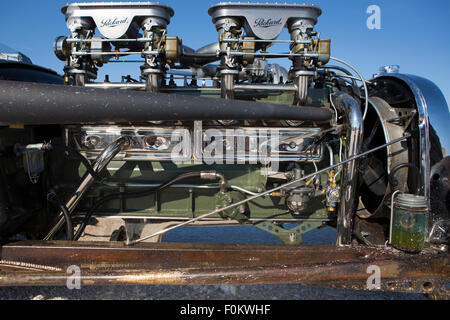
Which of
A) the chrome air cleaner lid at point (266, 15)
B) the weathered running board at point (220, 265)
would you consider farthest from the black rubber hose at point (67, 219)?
the chrome air cleaner lid at point (266, 15)

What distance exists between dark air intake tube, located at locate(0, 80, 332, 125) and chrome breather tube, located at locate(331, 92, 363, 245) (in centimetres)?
66

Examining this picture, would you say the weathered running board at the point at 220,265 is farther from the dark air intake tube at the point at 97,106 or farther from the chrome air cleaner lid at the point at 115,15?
the chrome air cleaner lid at the point at 115,15

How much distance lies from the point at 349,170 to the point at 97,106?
155cm

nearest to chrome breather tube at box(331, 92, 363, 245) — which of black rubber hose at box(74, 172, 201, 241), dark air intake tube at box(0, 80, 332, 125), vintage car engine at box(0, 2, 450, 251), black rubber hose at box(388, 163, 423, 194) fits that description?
vintage car engine at box(0, 2, 450, 251)

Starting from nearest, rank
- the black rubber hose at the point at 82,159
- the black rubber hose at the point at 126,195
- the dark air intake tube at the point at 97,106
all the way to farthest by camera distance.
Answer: the dark air intake tube at the point at 97,106
the black rubber hose at the point at 82,159
the black rubber hose at the point at 126,195

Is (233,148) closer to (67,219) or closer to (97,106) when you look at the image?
(97,106)

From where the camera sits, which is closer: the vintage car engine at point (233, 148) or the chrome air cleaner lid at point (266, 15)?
the vintage car engine at point (233, 148)

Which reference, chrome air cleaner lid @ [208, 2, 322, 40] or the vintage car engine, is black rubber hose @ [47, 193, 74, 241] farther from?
chrome air cleaner lid @ [208, 2, 322, 40]

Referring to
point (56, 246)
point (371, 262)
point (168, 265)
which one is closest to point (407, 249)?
point (371, 262)

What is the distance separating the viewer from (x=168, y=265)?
1.56 metres

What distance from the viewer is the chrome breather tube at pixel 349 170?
1750mm

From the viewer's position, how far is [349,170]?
5.88 ft

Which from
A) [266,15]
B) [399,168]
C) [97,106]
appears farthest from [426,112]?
[97,106]

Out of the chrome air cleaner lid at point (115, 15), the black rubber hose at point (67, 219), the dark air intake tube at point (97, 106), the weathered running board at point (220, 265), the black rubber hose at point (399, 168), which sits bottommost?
the weathered running board at point (220, 265)
